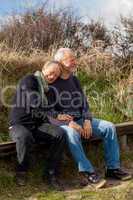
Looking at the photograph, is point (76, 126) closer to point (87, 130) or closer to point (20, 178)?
Answer: point (87, 130)

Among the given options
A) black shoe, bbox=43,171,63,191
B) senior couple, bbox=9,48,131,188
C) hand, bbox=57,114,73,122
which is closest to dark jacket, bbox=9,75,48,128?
senior couple, bbox=9,48,131,188

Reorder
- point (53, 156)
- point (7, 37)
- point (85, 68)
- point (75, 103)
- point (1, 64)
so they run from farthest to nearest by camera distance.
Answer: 1. point (7, 37)
2. point (85, 68)
3. point (1, 64)
4. point (75, 103)
5. point (53, 156)

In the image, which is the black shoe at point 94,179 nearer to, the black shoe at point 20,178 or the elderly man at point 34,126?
the elderly man at point 34,126

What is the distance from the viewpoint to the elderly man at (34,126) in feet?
23.3

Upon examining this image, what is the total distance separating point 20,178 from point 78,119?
117 centimetres

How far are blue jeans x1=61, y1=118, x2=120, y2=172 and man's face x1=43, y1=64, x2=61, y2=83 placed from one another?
630mm

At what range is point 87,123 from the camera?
762cm

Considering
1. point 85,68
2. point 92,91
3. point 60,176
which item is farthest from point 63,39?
point 60,176

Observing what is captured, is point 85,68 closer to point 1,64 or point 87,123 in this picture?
point 1,64

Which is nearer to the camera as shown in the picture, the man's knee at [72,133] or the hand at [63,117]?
the man's knee at [72,133]

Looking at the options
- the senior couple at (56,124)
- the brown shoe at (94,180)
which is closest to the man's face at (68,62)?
the senior couple at (56,124)

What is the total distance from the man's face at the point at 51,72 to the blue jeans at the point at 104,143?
0.63 metres

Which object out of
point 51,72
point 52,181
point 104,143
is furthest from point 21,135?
point 104,143

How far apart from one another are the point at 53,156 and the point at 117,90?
119 inches
